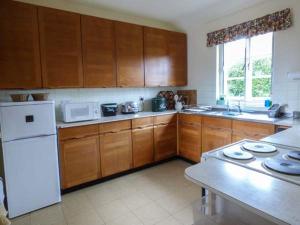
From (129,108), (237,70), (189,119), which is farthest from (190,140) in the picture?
(237,70)

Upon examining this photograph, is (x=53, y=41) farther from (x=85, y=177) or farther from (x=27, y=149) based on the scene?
(x=85, y=177)

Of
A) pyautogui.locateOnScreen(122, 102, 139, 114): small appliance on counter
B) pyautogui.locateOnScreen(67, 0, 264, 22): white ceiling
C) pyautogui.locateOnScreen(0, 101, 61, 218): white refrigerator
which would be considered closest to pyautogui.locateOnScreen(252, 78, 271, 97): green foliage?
pyautogui.locateOnScreen(67, 0, 264, 22): white ceiling

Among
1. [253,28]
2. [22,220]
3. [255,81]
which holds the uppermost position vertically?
[253,28]

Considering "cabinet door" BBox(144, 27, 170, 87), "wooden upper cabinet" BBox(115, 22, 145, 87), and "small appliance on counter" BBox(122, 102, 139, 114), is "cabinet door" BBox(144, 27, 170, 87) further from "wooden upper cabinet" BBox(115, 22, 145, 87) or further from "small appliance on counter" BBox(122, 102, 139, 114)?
"small appliance on counter" BBox(122, 102, 139, 114)

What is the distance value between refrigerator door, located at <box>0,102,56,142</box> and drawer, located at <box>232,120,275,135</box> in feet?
7.65

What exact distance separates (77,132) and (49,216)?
38.9 inches

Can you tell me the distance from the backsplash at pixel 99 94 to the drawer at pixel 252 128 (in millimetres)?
1705

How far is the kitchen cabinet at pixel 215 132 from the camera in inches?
114

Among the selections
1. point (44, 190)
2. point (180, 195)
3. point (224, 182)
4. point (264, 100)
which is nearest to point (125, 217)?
point (180, 195)

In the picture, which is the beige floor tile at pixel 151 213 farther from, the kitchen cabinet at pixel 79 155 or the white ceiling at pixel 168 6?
the white ceiling at pixel 168 6

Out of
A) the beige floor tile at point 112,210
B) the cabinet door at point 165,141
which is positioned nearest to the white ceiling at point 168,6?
the cabinet door at point 165,141

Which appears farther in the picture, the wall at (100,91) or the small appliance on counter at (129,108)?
the small appliance on counter at (129,108)

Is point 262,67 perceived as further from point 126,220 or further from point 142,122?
point 126,220

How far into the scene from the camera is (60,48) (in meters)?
2.61
